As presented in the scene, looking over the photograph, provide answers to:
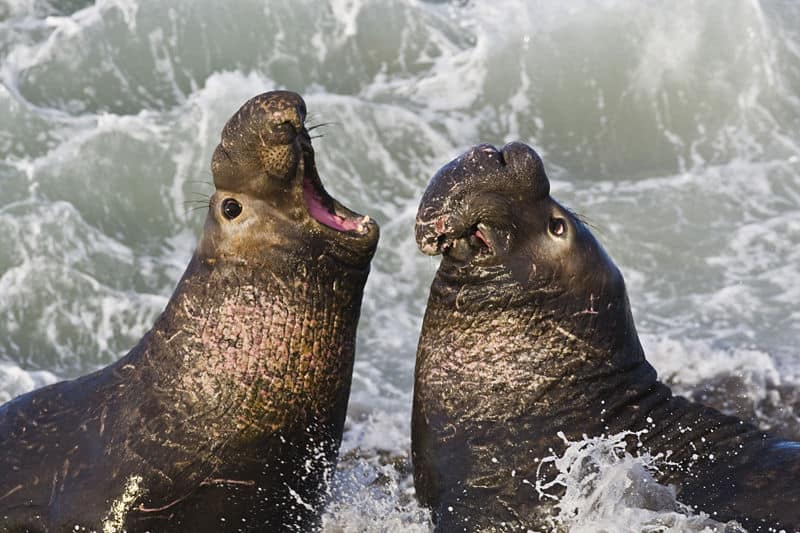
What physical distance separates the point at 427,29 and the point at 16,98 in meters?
5.22

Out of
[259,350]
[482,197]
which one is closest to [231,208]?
[259,350]

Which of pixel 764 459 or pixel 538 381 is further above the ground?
pixel 538 381

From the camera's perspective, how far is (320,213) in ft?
22.7

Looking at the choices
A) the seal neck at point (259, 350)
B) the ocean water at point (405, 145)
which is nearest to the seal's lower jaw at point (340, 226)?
the seal neck at point (259, 350)

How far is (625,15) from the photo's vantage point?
55.5 ft

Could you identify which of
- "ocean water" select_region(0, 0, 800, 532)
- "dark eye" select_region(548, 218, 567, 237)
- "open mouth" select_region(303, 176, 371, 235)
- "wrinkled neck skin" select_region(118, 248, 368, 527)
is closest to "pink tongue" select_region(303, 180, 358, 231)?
"open mouth" select_region(303, 176, 371, 235)

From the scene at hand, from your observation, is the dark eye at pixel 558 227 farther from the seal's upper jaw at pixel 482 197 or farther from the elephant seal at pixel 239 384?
the elephant seal at pixel 239 384

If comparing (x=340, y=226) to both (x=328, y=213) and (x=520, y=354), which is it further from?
(x=520, y=354)

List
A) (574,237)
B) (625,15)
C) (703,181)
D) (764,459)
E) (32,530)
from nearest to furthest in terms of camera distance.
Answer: (764,459), (574,237), (32,530), (703,181), (625,15)

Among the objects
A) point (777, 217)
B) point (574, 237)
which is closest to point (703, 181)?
point (777, 217)

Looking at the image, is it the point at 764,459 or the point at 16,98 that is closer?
the point at 764,459

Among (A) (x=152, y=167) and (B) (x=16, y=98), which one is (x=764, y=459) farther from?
(B) (x=16, y=98)

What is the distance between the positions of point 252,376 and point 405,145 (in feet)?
29.5

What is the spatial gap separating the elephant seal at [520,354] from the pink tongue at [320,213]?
1.93ft
